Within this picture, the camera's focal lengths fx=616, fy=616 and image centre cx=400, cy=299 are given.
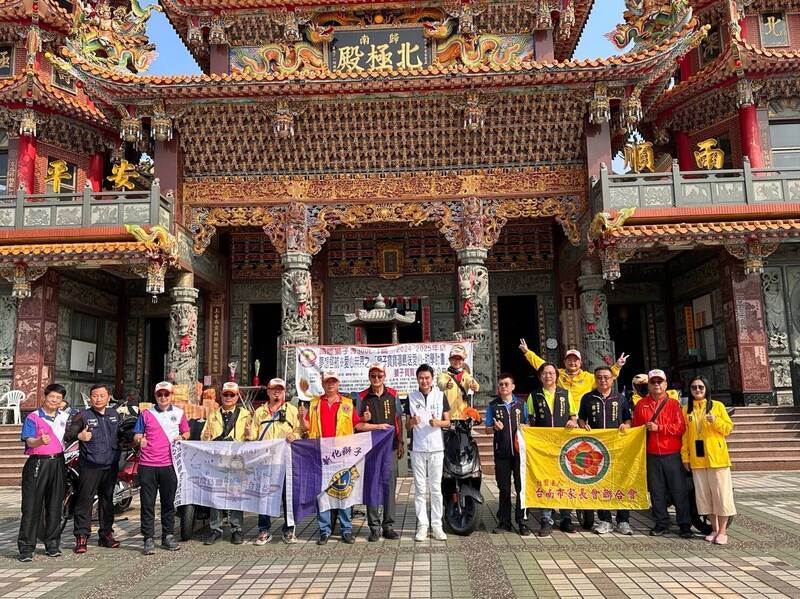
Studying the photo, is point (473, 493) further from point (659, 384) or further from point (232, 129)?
point (232, 129)

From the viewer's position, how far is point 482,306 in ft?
42.4

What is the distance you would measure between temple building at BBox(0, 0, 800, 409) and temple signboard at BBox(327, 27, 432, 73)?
2.2 inches

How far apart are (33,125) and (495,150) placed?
10.8m

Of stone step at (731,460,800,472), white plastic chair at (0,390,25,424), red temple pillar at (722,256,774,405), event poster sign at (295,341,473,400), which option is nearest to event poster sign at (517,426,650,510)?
event poster sign at (295,341,473,400)

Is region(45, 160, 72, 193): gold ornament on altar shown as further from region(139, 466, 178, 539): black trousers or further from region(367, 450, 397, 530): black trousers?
region(367, 450, 397, 530): black trousers

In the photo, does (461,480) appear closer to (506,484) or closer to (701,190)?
(506,484)

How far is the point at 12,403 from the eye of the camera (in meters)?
12.9

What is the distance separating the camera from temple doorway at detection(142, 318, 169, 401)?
54.7 ft

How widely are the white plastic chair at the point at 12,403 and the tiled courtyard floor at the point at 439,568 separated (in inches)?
283

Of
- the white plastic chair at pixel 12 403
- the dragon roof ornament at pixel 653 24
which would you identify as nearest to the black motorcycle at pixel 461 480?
the dragon roof ornament at pixel 653 24

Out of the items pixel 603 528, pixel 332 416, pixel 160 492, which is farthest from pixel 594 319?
pixel 160 492

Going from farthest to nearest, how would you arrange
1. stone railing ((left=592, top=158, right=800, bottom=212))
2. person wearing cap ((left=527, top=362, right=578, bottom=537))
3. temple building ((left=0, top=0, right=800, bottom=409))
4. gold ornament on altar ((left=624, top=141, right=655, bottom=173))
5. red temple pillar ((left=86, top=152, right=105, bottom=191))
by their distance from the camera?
1. red temple pillar ((left=86, top=152, right=105, bottom=191))
2. gold ornament on altar ((left=624, top=141, right=655, bottom=173))
3. temple building ((left=0, top=0, right=800, bottom=409))
4. stone railing ((left=592, top=158, right=800, bottom=212))
5. person wearing cap ((left=527, top=362, right=578, bottom=537))

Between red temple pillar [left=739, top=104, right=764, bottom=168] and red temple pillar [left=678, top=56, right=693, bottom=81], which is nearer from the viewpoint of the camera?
red temple pillar [left=739, top=104, right=764, bottom=168]

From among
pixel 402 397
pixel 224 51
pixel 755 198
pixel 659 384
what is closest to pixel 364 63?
pixel 224 51
